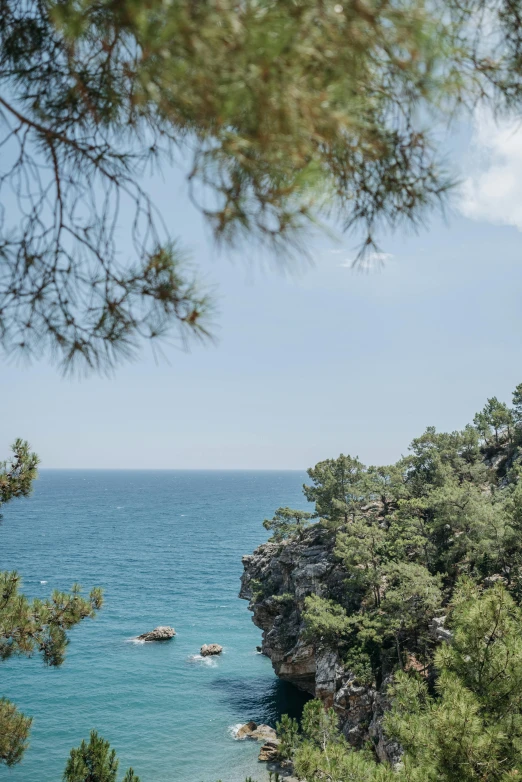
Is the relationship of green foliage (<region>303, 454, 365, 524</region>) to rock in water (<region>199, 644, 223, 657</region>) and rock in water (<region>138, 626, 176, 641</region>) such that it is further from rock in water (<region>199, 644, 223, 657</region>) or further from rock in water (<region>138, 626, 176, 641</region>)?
rock in water (<region>138, 626, 176, 641</region>)

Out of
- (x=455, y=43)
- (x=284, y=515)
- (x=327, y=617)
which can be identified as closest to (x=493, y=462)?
(x=284, y=515)

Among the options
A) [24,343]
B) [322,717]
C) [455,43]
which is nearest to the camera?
[455,43]

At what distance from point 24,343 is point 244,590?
2919 centimetres

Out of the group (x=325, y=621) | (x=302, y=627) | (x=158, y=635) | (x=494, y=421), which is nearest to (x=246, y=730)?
(x=302, y=627)

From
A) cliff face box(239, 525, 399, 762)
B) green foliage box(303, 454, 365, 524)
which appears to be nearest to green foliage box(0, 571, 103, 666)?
cliff face box(239, 525, 399, 762)

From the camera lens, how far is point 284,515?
95.0 feet

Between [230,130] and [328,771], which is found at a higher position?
[230,130]

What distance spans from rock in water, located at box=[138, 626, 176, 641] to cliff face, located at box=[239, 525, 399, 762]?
7.09m

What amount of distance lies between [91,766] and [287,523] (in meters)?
19.7

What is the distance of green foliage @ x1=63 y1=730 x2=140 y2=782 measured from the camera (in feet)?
31.6

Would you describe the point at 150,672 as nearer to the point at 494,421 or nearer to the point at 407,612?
the point at 407,612

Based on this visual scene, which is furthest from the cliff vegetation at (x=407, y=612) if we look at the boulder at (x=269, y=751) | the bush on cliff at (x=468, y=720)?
the boulder at (x=269, y=751)

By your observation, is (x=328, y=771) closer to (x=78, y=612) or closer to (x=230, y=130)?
(x=78, y=612)

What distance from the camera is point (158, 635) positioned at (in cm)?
3278
